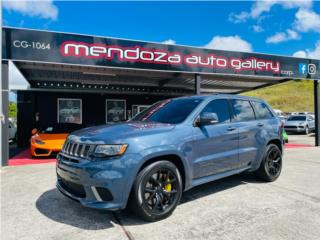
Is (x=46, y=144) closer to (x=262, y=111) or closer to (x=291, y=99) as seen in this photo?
(x=262, y=111)

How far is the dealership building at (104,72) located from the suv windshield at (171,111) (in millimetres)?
4342

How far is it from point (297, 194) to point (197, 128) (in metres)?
Answer: 2.37

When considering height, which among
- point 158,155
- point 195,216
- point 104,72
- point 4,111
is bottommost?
point 195,216

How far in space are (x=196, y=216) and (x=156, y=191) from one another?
73 centimetres

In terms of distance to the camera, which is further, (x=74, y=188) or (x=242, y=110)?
(x=242, y=110)

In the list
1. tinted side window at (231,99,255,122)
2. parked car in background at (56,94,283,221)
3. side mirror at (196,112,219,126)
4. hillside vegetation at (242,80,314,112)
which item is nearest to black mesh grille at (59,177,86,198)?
parked car in background at (56,94,283,221)

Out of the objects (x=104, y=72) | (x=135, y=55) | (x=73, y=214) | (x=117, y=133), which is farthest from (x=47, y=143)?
(x=117, y=133)

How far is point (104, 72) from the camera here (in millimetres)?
11062

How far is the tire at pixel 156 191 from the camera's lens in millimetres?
3461

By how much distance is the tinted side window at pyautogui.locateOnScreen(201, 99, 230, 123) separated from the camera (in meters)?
4.62

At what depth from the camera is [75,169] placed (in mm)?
3494

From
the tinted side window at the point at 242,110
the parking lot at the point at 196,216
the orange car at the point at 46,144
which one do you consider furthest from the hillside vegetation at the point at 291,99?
the parking lot at the point at 196,216

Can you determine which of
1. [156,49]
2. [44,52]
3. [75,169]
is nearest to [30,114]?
[44,52]

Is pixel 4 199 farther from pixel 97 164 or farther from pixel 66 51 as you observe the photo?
pixel 66 51
